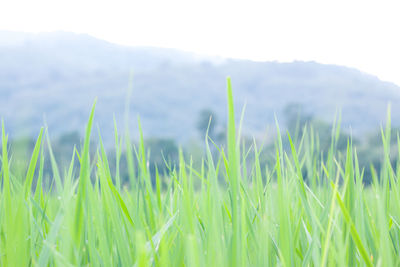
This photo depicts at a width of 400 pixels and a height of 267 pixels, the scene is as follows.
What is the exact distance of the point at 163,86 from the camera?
77.6m

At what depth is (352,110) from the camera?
2436 inches

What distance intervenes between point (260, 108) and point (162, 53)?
36523 millimetres

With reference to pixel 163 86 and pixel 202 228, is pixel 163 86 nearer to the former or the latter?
pixel 163 86

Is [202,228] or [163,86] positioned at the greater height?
[202,228]

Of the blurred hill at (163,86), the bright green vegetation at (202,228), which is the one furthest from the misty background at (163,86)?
the bright green vegetation at (202,228)

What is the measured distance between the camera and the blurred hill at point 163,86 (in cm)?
6469

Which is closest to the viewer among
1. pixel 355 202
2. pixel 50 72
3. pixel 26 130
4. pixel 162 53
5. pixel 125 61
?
pixel 26 130

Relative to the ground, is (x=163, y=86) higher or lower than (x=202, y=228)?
lower

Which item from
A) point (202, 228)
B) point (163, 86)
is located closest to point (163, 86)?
point (163, 86)

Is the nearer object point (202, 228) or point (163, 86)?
point (202, 228)

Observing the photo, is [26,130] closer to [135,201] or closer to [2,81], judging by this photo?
[135,201]

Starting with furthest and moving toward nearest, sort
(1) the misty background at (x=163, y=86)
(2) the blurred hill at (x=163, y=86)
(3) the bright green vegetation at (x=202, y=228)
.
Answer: (2) the blurred hill at (x=163, y=86) < (1) the misty background at (x=163, y=86) < (3) the bright green vegetation at (x=202, y=228)

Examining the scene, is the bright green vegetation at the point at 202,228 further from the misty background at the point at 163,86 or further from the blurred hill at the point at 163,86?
the blurred hill at the point at 163,86

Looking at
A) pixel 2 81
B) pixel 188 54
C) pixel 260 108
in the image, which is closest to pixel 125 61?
pixel 188 54
